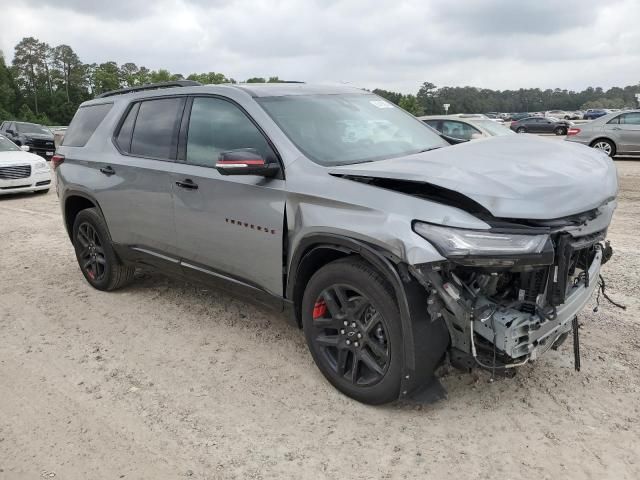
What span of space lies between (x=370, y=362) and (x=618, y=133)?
14.6 meters

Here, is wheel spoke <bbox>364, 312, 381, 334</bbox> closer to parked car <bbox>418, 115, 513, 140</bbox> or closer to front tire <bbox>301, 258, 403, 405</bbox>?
front tire <bbox>301, 258, 403, 405</bbox>

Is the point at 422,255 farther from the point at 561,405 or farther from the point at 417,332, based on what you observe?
the point at 561,405

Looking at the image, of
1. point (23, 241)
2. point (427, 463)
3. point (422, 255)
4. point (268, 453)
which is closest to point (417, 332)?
point (422, 255)

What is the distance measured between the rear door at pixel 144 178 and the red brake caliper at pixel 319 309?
59.5 inches

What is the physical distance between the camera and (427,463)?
2672 mm

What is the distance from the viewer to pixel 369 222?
2.84 m

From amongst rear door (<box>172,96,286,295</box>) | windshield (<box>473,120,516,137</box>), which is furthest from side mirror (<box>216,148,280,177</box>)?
windshield (<box>473,120,516,137</box>)

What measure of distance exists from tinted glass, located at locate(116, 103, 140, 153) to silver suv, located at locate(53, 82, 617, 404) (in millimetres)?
72

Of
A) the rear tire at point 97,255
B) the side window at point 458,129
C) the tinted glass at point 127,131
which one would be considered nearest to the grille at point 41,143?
the side window at point 458,129

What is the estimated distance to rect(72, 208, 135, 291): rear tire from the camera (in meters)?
5.07

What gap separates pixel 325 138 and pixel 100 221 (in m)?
2.58

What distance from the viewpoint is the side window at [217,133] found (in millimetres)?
→ 3611

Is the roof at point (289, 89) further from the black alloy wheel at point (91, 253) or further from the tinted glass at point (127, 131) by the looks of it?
the black alloy wheel at point (91, 253)

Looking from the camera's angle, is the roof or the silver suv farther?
the roof
